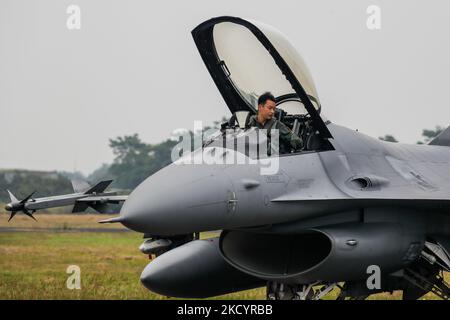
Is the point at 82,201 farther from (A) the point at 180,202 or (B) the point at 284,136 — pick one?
(A) the point at 180,202

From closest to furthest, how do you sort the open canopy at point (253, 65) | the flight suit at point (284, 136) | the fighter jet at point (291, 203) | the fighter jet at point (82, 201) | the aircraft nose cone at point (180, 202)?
the aircraft nose cone at point (180, 202)
the fighter jet at point (291, 203)
the flight suit at point (284, 136)
the open canopy at point (253, 65)
the fighter jet at point (82, 201)

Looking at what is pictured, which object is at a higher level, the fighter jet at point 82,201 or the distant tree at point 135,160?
the fighter jet at point 82,201

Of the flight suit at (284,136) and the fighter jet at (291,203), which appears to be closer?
the fighter jet at (291,203)

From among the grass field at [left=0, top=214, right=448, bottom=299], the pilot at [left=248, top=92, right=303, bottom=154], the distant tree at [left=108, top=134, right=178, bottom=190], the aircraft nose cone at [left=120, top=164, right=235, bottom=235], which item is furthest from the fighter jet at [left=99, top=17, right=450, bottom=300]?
the distant tree at [left=108, top=134, right=178, bottom=190]

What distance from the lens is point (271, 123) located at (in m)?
8.27

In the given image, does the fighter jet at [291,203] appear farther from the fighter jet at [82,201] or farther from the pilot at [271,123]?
the fighter jet at [82,201]

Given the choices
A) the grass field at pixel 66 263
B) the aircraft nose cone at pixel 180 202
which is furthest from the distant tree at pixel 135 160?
the aircraft nose cone at pixel 180 202

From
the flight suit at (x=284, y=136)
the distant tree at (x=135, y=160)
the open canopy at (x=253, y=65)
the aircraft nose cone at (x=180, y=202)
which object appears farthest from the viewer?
the distant tree at (x=135, y=160)

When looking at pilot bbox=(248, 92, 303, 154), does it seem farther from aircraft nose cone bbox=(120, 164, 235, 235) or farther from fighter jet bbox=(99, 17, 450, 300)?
aircraft nose cone bbox=(120, 164, 235, 235)

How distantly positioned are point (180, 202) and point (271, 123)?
5.53 ft

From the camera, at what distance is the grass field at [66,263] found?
12266 mm

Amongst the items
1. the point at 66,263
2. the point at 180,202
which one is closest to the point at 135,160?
the point at 66,263

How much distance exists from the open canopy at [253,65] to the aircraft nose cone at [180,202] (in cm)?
156

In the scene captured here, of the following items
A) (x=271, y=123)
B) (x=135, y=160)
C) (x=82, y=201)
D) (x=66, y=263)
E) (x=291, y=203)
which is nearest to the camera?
(x=291, y=203)
